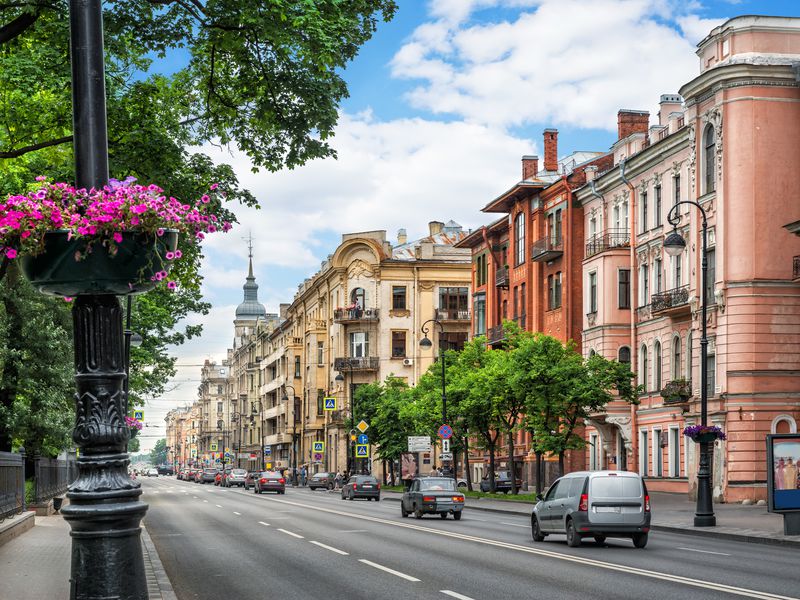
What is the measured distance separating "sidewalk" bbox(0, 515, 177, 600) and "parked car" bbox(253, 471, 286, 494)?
45.9 meters

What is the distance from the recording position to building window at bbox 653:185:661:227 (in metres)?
52.0

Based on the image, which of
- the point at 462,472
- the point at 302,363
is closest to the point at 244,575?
the point at 462,472

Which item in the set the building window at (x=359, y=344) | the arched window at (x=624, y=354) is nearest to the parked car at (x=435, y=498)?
the arched window at (x=624, y=354)

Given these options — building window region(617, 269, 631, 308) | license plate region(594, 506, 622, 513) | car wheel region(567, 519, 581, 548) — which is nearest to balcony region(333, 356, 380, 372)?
building window region(617, 269, 631, 308)

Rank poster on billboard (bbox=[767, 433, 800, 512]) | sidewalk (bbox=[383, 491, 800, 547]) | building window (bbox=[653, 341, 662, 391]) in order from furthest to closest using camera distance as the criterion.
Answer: building window (bbox=[653, 341, 662, 391]), sidewalk (bbox=[383, 491, 800, 547]), poster on billboard (bbox=[767, 433, 800, 512])

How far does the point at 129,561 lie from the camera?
6.17 meters

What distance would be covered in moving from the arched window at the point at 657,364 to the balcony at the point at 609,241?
5693 mm

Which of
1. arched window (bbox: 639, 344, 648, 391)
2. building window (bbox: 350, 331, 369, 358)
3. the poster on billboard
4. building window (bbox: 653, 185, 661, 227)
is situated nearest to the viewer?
the poster on billboard

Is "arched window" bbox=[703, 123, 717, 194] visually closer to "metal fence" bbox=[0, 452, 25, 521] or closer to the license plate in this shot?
the license plate

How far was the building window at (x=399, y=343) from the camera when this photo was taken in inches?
3787

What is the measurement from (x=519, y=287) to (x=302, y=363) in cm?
4775

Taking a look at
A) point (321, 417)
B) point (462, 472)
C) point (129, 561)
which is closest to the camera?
point (129, 561)

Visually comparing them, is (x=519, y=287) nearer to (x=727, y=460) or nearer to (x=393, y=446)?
(x=393, y=446)

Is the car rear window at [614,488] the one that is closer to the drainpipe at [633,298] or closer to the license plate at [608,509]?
the license plate at [608,509]
